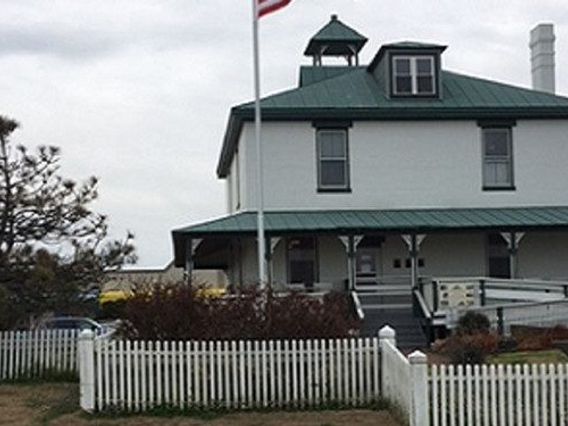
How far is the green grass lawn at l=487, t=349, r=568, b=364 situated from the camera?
64.3 ft

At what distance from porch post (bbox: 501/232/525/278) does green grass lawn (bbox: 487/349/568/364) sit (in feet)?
27.7

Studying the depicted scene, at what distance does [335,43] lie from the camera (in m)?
36.8

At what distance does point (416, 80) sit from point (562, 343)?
12059 mm

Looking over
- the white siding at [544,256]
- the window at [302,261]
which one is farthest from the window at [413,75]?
the white siding at [544,256]

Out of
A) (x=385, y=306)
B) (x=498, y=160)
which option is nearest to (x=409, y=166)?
(x=498, y=160)

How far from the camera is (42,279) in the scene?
2111cm

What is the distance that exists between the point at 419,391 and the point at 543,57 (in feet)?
86.7

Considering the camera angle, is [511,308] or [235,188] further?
[235,188]

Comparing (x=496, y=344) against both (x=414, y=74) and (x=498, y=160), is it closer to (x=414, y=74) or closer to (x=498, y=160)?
(x=498, y=160)

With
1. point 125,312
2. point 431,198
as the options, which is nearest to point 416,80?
point 431,198

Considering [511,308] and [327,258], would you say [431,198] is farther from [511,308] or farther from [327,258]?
[511,308]

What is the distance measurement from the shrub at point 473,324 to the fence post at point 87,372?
1086 centimetres

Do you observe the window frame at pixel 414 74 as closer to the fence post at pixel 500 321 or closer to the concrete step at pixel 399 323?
the concrete step at pixel 399 323

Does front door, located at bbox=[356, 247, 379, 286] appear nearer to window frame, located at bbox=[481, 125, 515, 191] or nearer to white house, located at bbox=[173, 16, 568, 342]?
white house, located at bbox=[173, 16, 568, 342]
